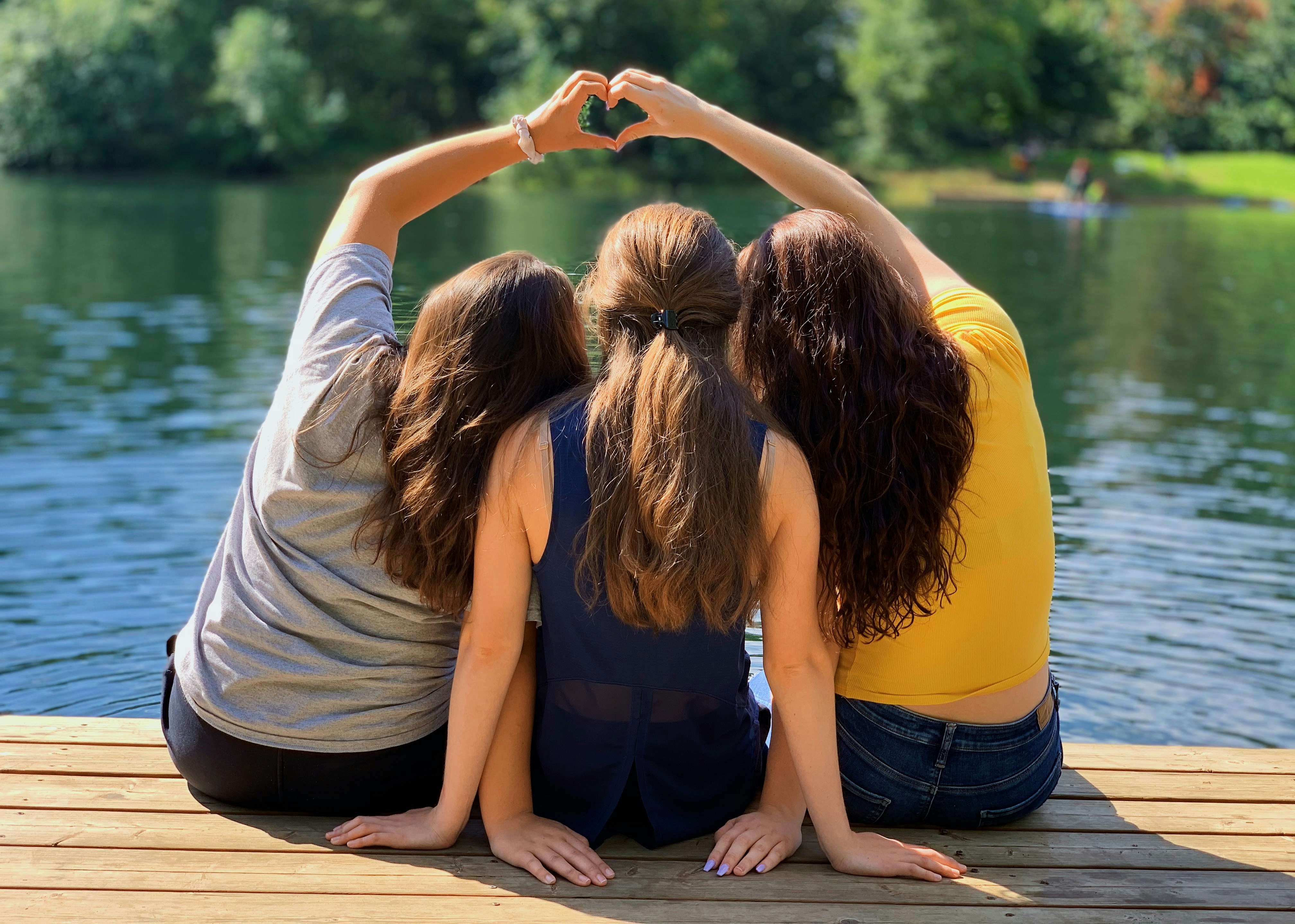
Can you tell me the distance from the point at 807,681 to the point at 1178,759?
1149 millimetres

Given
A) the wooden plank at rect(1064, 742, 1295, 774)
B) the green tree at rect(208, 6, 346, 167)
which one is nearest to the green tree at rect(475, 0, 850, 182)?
the green tree at rect(208, 6, 346, 167)

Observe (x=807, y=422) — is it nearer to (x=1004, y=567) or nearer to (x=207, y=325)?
(x=1004, y=567)

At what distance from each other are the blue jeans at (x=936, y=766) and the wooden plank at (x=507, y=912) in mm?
252

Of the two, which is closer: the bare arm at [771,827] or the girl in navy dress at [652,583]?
the girl in navy dress at [652,583]

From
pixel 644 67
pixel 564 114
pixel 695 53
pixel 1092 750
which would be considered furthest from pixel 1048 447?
pixel 695 53

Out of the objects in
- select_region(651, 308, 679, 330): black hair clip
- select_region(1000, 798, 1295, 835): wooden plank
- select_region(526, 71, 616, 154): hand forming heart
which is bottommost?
select_region(1000, 798, 1295, 835): wooden plank

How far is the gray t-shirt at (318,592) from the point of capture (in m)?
2.00

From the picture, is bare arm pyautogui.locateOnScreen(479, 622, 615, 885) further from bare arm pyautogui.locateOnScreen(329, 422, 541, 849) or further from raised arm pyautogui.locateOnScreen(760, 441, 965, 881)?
raised arm pyautogui.locateOnScreen(760, 441, 965, 881)

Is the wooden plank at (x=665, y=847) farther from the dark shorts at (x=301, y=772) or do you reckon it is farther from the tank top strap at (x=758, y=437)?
the tank top strap at (x=758, y=437)

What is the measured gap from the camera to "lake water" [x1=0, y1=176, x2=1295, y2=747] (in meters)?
4.36

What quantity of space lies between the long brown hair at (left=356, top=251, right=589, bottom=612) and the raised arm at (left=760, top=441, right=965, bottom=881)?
422 millimetres

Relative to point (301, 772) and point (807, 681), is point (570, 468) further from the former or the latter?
point (301, 772)

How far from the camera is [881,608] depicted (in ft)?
6.68

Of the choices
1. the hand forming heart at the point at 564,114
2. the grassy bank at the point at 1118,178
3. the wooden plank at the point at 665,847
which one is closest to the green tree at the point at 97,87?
the grassy bank at the point at 1118,178
